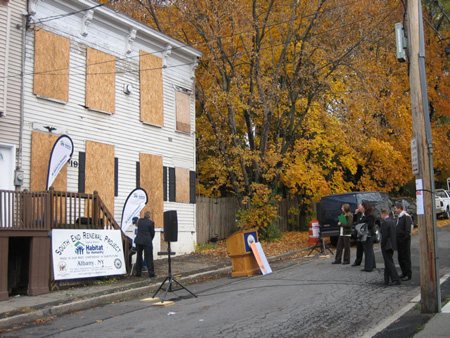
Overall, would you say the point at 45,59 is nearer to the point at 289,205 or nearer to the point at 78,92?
the point at 78,92

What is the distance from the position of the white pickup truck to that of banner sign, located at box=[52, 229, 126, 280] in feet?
69.6

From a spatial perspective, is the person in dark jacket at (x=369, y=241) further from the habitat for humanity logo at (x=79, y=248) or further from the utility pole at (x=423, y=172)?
the habitat for humanity logo at (x=79, y=248)

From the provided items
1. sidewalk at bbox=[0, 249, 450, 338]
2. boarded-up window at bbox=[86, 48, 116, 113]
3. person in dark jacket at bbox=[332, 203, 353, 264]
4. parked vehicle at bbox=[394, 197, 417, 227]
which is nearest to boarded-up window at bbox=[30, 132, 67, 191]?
boarded-up window at bbox=[86, 48, 116, 113]

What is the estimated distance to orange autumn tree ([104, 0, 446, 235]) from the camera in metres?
19.5

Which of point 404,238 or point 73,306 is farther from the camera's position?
point 404,238

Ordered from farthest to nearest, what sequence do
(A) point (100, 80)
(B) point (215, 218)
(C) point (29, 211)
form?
(B) point (215, 218), (A) point (100, 80), (C) point (29, 211)

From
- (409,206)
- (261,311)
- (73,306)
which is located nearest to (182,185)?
(73,306)

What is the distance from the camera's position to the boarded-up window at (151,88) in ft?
56.2

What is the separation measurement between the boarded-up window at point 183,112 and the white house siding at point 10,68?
6.76 meters

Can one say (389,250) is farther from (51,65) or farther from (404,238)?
(51,65)

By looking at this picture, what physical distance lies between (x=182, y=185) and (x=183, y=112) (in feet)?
9.66

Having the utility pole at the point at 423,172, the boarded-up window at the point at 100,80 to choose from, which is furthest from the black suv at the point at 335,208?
the utility pole at the point at 423,172

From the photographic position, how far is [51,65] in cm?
1395

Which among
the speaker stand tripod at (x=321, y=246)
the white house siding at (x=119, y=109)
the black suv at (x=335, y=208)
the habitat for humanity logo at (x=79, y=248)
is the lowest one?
the speaker stand tripod at (x=321, y=246)
